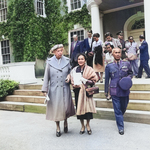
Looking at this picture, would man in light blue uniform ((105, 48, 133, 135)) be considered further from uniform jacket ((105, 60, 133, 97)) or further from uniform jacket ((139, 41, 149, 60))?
uniform jacket ((139, 41, 149, 60))

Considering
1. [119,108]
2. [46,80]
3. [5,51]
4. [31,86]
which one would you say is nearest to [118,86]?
[119,108]

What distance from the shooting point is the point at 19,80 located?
8.50 meters

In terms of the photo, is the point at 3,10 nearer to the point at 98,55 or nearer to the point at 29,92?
the point at 29,92

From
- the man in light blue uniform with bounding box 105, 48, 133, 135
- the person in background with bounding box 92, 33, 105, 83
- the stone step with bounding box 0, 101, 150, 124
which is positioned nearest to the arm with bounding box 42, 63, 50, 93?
the man in light blue uniform with bounding box 105, 48, 133, 135

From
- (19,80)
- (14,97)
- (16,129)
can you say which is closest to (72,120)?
(16,129)

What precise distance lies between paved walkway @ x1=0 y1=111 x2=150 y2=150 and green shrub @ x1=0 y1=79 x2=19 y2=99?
2.76m

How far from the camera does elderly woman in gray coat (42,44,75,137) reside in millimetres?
3994

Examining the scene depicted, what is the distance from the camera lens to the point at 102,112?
5.09 metres

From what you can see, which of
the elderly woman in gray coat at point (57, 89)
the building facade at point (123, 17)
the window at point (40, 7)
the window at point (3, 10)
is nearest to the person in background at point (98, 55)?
the elderly woman in gray coat at point (57, 89)

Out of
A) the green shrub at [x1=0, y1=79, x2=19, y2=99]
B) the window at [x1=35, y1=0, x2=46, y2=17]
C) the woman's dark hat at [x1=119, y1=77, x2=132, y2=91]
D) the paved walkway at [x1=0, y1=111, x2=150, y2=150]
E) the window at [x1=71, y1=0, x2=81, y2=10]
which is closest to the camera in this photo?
the paved walkway at [x1=0, y1=111, x2=150, y2=150]

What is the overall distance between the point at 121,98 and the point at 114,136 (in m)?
0.77

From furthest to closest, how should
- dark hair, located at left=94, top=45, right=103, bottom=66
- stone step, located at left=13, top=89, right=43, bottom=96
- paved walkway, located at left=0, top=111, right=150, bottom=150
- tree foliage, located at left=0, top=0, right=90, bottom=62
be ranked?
tree foliage, located at left=0, top=0, right=90, bottom=62 → stone step, located at left=13, top=89, right=43, bottom=96 → dark hair, located at left=94, top=45, right=103, bottom=66 → paved walkway, located at left=0, top=111, right=150, bottom=150

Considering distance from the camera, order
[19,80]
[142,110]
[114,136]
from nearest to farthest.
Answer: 1. [114,136]
2. [142,110]
3. [19,80]

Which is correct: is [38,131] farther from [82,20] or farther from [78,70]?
[82,20]
